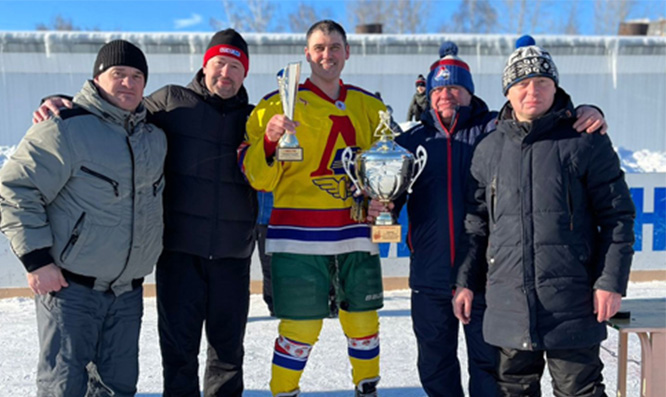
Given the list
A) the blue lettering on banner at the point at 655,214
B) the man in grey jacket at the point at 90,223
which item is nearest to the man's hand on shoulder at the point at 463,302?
the man in grey jacket at the point at 90,223

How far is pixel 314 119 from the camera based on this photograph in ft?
9.80

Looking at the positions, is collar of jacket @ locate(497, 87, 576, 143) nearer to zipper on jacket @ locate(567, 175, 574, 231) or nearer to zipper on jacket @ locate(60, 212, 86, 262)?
zipper on jacket @ locate(567, 175, 574, 231)

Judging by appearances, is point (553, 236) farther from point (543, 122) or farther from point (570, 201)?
point (543, 122)

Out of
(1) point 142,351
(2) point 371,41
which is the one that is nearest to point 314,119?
(1) point 142,351

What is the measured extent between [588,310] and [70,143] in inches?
88.3

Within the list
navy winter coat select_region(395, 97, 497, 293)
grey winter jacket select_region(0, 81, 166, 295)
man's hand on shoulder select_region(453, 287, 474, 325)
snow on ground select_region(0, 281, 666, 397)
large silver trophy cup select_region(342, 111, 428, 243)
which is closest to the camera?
grey winter jacket select_region(0, 81, 166, 295)

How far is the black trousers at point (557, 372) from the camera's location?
245cm

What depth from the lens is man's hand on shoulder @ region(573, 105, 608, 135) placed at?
244 cm

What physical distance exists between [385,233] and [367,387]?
0.84 meters

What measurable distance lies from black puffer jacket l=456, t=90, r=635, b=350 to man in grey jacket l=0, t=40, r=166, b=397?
162 cm

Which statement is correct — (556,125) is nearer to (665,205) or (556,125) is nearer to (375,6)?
(665,205)

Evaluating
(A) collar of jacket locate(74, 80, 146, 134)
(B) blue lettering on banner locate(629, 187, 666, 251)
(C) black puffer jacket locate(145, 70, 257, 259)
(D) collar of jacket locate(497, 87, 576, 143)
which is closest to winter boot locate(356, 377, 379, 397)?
(C) black puffer jacket locate(145, 70, 257, 259)

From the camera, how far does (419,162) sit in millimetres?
2959

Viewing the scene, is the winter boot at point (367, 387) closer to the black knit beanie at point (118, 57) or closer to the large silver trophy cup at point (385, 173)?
the large silver trophy cup at point (385, 173)
